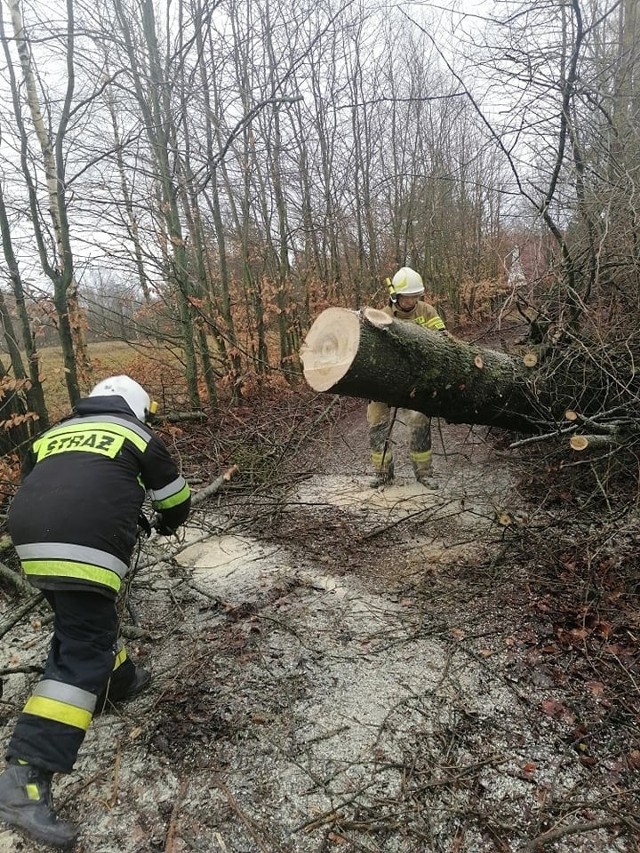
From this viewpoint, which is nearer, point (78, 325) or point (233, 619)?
point (233, 619)

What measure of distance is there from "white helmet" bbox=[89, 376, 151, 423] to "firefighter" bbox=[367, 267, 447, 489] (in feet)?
8.71

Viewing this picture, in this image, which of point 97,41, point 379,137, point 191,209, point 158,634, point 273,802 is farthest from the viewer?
point 379,137

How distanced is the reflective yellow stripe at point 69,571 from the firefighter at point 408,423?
3108 millimetres

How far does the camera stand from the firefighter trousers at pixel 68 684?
181cm

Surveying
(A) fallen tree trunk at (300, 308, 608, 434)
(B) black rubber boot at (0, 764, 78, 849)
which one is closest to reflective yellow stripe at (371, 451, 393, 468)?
(A) fallen tree trunk at (300, 308, 608, 434)

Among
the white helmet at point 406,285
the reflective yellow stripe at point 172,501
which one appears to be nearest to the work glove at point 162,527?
the reflective yellow stripe at point 172,501

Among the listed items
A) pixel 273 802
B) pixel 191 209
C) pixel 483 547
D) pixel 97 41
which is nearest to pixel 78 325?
pixel 191 209

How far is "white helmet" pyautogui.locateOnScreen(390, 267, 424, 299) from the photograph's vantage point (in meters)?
4.74

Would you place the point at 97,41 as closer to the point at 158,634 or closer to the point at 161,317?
the point at 161,317

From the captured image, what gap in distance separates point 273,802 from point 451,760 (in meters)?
0.69

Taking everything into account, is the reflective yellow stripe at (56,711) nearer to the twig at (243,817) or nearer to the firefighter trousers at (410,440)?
the twig at (243,817)

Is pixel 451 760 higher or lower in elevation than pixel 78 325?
lower

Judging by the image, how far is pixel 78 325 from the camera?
6.37 meters

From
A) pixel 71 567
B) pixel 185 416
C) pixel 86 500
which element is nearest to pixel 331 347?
pixel 86 500
